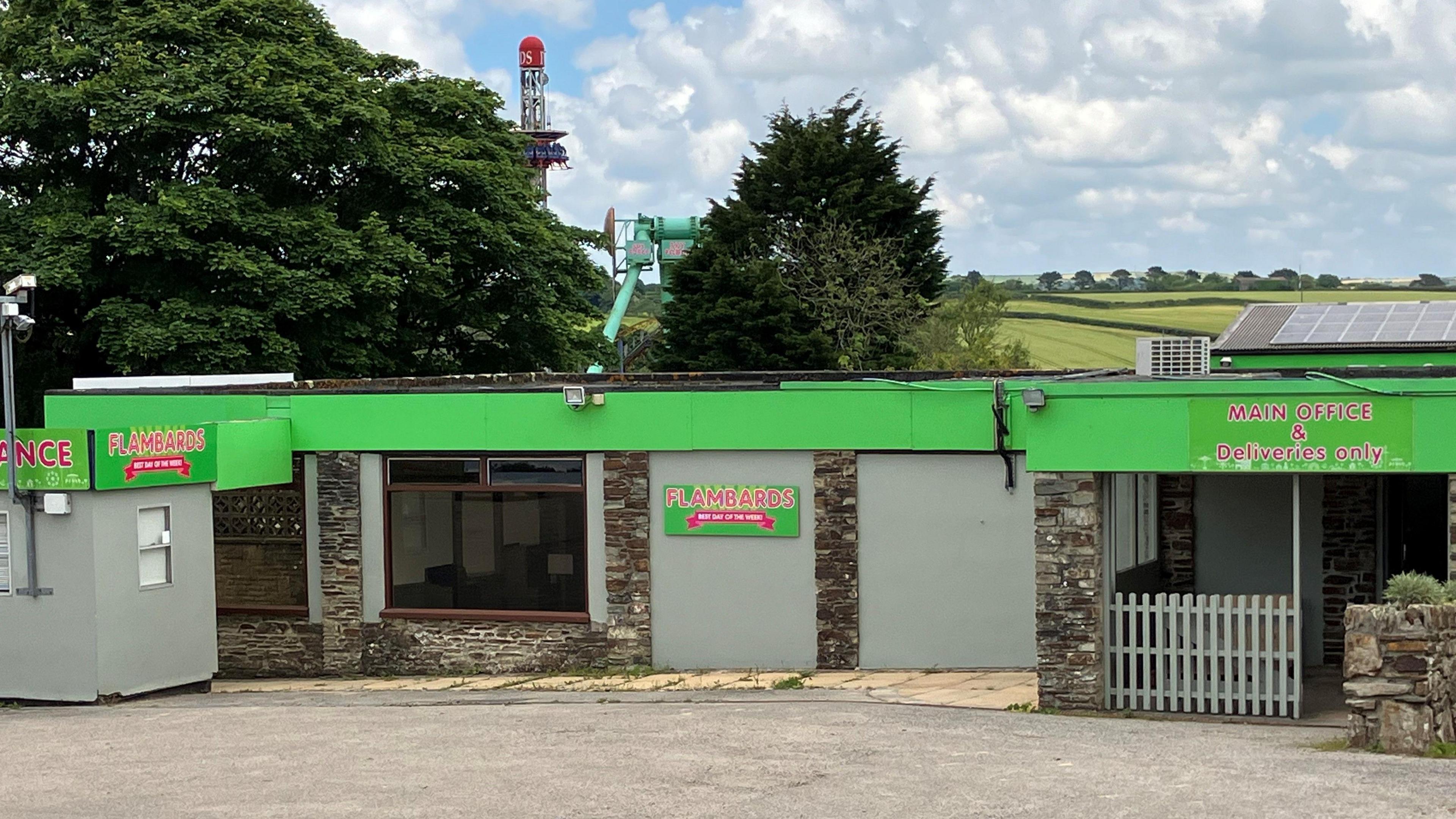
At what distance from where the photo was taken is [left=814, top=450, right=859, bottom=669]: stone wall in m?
16.7

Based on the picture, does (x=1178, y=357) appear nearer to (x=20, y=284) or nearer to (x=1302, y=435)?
(x=1302, y=435)

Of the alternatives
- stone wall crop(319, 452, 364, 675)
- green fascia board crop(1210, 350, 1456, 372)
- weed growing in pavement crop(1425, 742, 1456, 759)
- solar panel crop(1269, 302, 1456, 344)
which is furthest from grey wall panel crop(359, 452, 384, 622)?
solar panel crop(1269, 302, 1456, 344)

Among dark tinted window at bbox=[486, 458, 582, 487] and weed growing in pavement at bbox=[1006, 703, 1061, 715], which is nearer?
weed growing in pavement at bbox=[1006, 703, 1061, 715]

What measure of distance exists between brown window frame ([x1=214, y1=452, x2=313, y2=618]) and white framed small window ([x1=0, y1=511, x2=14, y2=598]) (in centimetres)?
312

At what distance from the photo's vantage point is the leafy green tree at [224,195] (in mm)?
31609

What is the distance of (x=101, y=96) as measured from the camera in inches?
1233

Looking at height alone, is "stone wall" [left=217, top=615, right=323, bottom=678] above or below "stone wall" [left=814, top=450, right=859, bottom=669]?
below

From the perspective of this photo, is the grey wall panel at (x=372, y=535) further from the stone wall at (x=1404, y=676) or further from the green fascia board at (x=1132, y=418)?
the stone wall at (x=1404, y=676)

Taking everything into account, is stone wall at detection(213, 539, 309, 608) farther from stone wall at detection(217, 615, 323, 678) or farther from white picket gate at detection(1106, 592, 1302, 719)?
white picket gate at detection(1106, 592, 1302, 719)

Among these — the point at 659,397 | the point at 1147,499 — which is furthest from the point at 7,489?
the point at 1147,499

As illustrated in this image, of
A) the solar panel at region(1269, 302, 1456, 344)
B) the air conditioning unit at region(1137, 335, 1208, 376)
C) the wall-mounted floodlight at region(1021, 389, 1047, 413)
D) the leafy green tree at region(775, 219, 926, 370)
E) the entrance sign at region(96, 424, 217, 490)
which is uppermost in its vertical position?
the leafy green tree at region(775, 219, 926, 370)

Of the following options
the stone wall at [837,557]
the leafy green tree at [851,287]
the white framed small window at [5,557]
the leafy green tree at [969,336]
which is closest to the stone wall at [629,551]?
the stone wall at [837,557]

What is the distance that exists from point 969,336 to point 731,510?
131 feet

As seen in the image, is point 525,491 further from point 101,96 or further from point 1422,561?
point 101,96
